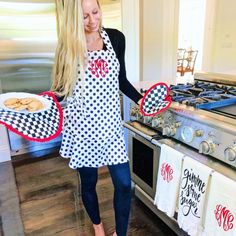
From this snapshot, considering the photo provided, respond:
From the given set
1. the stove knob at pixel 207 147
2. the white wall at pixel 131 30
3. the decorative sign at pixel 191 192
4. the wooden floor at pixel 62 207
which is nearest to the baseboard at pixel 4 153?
the wooden floor at pixel 62 207

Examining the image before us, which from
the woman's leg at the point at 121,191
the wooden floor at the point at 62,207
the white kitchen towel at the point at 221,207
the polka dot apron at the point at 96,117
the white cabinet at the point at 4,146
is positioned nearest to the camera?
the white kitchen towel at the point at 221,207

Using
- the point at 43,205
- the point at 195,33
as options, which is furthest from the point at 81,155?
the point at 195,33

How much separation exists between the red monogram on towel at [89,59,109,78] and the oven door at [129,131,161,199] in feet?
1.63

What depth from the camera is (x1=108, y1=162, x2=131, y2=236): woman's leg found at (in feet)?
4.14

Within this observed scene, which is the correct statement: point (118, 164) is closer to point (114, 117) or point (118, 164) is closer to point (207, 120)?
point (114, 117)

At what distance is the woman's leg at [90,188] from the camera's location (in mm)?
1320

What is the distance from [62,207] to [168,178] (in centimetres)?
92

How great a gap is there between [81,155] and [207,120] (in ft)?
1.93

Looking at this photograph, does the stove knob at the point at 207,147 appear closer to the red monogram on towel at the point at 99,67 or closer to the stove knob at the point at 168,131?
the stove knob at the point at 168,131

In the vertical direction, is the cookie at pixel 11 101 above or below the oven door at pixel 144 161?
above

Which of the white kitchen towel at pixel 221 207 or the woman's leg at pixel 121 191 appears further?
the woman's leg at pixel 121 191

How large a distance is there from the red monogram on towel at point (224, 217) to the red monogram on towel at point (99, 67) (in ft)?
2.37

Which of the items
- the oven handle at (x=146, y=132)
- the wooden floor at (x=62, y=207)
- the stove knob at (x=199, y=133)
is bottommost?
the wooden floor at (x=62, y=207)

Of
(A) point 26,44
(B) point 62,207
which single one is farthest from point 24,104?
(A) point 26,44
